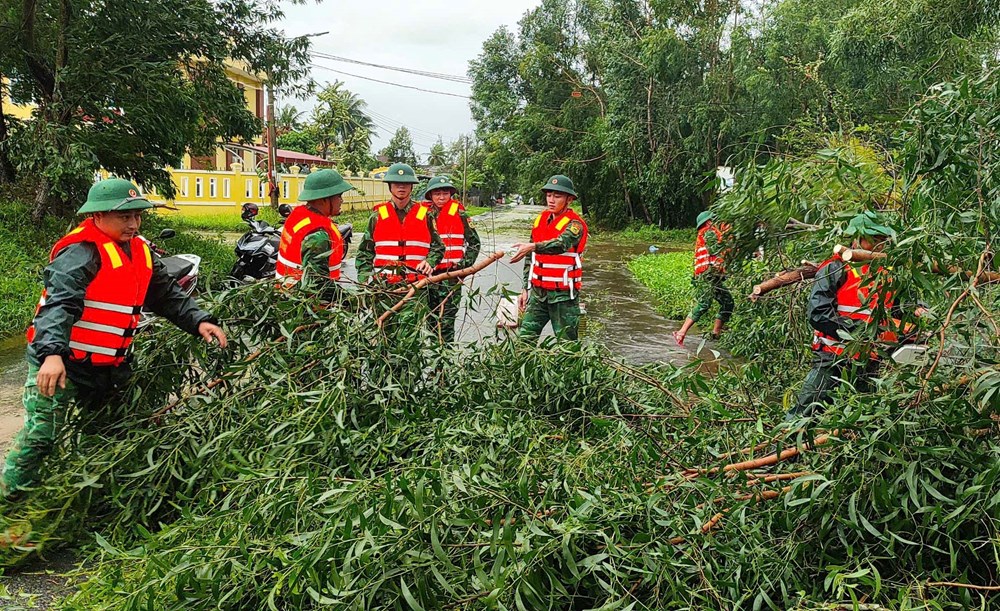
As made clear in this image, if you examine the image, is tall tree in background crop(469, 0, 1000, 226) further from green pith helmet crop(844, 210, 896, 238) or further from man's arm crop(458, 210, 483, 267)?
green pith helmet crop(844, 210, 896, 238)

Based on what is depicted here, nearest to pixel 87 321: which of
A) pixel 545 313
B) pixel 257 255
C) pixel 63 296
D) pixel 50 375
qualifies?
pixel 63 296

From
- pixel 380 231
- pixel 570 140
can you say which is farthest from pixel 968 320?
pixel 570 140

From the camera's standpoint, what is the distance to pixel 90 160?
10.2m

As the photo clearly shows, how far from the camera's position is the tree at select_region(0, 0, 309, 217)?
411 inches

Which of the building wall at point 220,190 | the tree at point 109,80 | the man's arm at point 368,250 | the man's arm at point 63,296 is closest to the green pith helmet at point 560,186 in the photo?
the man's arm at point 368,250

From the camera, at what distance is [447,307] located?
5.45 meters

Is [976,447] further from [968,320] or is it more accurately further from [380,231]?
[380,231]

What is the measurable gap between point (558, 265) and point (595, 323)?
2.56m

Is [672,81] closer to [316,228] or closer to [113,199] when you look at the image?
[316,228]

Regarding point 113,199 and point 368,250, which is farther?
point 368,250

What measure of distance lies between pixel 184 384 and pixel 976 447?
11.7ft

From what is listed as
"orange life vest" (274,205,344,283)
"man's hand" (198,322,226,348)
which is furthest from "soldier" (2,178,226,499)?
"orange life vest" (274,205,344,283)

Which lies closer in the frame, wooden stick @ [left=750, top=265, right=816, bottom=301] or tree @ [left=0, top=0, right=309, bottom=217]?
wooden stick @ [left=750, top=265, right=816, bottom=301]

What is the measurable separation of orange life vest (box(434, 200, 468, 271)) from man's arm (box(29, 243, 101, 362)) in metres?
3.21
